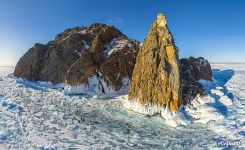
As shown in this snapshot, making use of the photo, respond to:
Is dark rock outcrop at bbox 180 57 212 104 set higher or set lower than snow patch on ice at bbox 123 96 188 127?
higher

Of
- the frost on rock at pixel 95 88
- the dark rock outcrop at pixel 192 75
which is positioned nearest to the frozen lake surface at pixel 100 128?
the dark rock outcrop at pixel 192 75

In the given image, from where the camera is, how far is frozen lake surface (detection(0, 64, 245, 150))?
2223 cm

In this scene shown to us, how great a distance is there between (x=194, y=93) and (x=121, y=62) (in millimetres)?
14617

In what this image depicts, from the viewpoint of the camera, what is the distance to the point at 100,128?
26234mm

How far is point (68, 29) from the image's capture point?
227 feet

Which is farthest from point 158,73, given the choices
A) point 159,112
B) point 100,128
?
point 100,128

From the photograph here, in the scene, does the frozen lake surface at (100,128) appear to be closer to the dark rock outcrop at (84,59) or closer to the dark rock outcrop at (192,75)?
the dark rock outcrop at (192,75)

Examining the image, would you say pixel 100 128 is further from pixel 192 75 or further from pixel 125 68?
pixel 192 75

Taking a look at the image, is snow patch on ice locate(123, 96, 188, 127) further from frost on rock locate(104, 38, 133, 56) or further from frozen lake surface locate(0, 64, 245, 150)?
frost on rock locate(104, 38, 133, 56)

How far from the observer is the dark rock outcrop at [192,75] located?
33469 mm

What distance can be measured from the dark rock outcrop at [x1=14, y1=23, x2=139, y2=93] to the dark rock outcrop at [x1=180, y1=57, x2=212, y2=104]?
26.2 ft

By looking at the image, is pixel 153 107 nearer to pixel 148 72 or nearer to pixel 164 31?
pixel 148 72

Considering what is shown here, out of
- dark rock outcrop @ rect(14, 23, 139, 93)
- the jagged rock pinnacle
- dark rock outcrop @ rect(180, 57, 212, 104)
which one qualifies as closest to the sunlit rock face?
the jagged rock pinnacle

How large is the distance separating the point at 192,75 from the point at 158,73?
36.5ft
